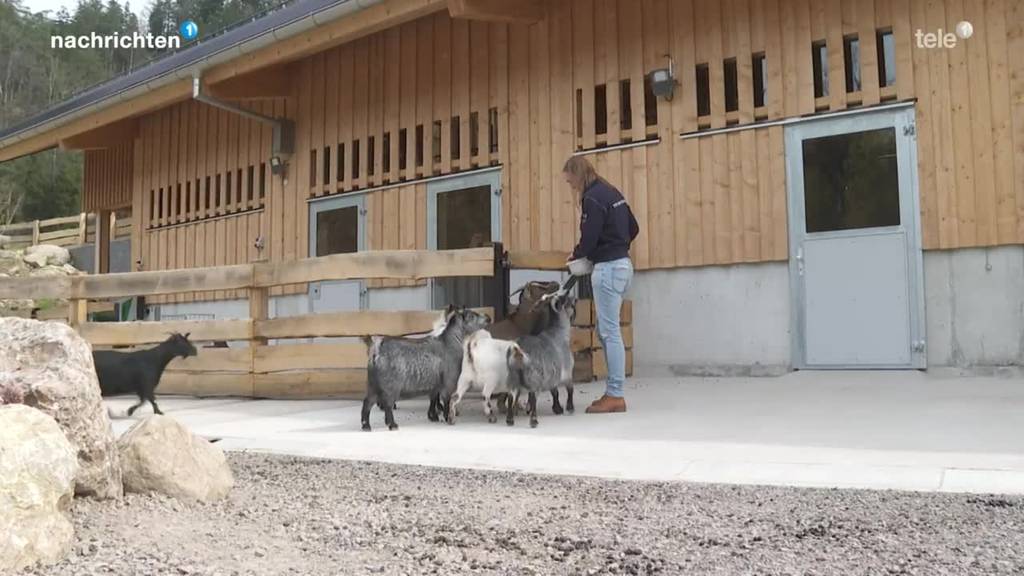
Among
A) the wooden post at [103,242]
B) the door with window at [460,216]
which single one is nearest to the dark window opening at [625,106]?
the door with window at [460,216]

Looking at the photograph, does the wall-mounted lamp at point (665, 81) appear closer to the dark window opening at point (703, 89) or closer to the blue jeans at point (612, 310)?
the dark window opening at point (703, 89)

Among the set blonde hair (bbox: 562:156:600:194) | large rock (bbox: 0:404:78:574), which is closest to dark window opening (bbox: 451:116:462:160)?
blonde hair (bbox: 562:156:600:194)

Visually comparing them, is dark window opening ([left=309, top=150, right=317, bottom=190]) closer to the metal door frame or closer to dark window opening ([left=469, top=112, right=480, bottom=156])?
the metal door frame

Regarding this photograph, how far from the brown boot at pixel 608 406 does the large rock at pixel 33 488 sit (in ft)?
12.5

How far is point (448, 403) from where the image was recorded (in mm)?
5520

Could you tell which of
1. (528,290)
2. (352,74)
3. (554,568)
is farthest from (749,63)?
(554,568)

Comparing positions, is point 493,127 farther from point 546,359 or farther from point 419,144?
point 546,359

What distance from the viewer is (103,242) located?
55.1 feet

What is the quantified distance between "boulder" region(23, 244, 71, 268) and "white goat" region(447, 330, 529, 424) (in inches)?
1080

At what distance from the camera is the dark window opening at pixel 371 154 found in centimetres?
1085

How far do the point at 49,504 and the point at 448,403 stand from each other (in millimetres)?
3376

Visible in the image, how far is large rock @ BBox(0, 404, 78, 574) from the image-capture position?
213 cm

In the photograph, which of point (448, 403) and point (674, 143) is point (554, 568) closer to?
point (448, 403)

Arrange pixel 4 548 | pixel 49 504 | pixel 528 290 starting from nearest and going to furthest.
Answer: pixel 4 548
pixel 49 504
pixel 528 290
